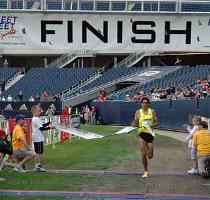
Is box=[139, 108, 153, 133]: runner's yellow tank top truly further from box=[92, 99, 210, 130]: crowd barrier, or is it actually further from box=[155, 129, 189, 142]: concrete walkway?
box=[92, 99, 210, 130]: crowd barrier

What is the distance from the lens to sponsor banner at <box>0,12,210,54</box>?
170 ft

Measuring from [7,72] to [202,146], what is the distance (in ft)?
132

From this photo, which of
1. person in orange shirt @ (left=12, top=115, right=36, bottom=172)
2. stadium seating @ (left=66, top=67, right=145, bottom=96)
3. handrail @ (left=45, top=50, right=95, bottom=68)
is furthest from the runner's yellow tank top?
handrail @ (left=45, top=50, right=95, bottom=68)

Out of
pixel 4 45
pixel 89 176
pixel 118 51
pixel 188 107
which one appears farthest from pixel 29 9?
pixel 89 176

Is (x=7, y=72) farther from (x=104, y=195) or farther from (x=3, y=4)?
(x=104, y=195)

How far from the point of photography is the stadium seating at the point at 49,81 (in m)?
48.1

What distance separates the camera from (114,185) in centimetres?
1170

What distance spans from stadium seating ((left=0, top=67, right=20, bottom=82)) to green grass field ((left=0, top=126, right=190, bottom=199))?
28338mm

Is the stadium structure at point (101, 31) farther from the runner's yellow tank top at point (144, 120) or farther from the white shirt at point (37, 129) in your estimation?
the runner's yellow tank top at point (144, 120)

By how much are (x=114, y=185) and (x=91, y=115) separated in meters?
27.7

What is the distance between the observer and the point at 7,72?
51906mm

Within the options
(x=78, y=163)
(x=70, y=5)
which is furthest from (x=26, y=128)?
(x=70, y=5)

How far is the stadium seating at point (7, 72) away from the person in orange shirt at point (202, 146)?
127ft

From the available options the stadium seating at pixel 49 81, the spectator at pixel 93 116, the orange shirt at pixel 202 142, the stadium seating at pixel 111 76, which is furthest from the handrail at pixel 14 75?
the orange shirt at pixel 202 142
